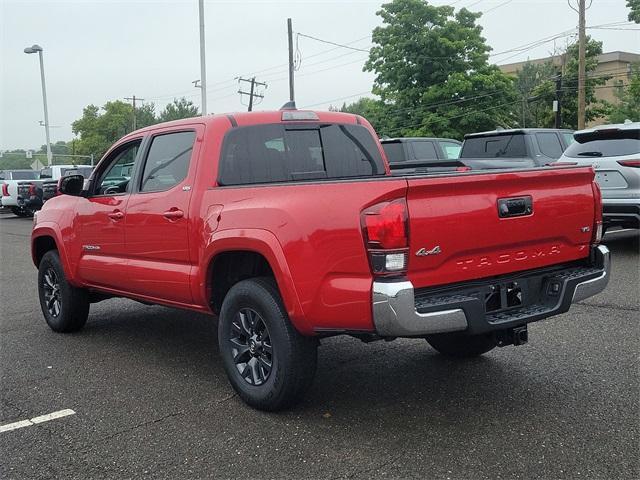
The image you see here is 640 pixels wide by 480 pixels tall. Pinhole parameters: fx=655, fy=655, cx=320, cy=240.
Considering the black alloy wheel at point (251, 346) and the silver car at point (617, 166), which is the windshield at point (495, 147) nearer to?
the silver car at point (617, 166)

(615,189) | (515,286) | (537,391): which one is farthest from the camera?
(615,189)

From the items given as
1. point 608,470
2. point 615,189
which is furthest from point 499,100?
point 608,470

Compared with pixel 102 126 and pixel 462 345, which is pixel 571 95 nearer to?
pixel 462 345

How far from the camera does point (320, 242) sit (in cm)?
349

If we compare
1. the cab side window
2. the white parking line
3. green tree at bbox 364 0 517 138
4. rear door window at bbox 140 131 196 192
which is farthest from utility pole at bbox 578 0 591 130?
the white parking line

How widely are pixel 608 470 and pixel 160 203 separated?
329 centimetres

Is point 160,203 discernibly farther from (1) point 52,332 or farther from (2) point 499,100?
(2) point 499,100

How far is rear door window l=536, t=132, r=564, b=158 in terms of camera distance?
457 inches

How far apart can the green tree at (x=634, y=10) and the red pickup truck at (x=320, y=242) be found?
133 feet

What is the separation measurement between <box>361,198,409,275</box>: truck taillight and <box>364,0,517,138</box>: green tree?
3181 centimetres

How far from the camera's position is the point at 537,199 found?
3781 mm

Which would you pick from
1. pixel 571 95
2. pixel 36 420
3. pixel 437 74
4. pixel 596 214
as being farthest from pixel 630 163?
pixel 571 95

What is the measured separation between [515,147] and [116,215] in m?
8.27

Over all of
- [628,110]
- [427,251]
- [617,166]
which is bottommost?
[427,251]
